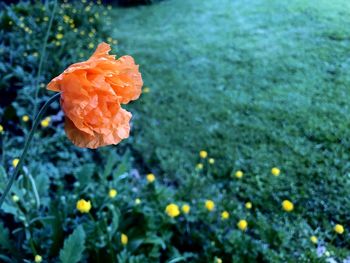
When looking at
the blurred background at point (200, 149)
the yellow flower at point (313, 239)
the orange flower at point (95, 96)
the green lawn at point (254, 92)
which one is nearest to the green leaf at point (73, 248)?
the blurred background at point (200, 149)

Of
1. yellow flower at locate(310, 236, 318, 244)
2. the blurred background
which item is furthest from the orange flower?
yellow flower at locate(310, 236, 318, 244)

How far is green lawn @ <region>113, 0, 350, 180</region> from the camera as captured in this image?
2.50 m

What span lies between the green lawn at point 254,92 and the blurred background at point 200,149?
0.01 meters

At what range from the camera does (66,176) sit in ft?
7.92

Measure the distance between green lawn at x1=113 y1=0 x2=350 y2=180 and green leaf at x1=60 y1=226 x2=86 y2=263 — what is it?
1.17m

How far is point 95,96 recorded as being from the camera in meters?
0.71

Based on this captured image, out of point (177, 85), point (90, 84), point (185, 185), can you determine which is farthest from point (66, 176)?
point (90, 84)

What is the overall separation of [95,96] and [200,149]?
6.65 feet

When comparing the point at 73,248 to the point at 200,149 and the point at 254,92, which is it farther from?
the point at 254,92

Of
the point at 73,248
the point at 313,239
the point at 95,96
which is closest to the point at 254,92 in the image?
the point at 313,239

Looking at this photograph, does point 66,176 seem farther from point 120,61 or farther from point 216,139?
point 120,61

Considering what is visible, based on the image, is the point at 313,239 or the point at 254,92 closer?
the point at 313,239

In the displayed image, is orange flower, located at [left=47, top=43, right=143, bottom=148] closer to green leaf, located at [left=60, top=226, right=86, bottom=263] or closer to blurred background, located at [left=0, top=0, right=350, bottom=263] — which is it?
blurred background, located at [left=0, top=0, right=350, bottom=263]

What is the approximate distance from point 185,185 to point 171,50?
2472 millimetres
